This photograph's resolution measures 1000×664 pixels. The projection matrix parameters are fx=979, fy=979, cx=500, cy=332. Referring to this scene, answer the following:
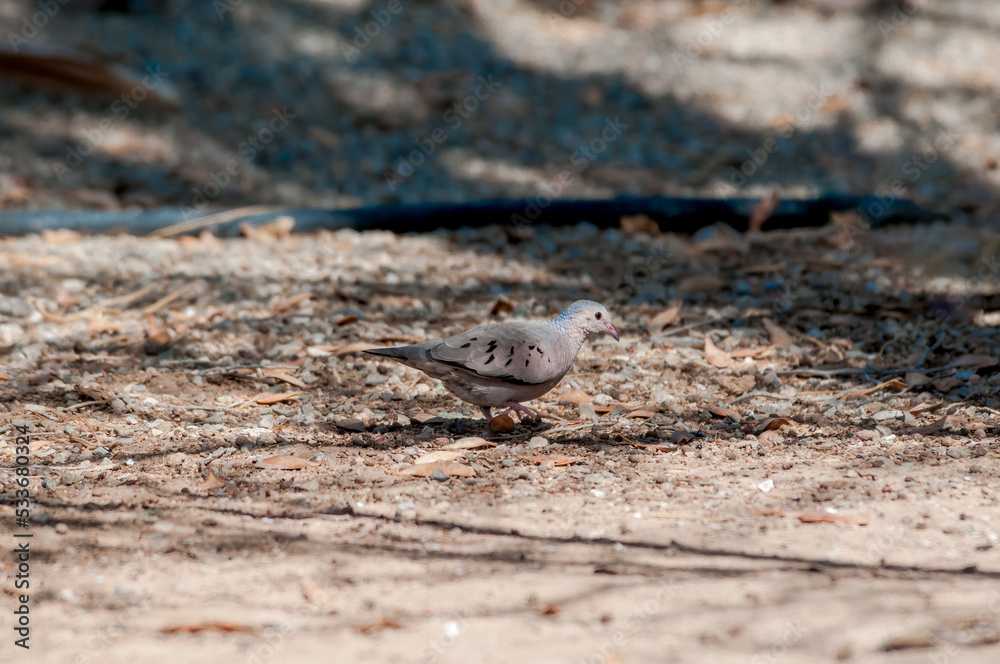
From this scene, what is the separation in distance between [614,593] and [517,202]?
163 inches

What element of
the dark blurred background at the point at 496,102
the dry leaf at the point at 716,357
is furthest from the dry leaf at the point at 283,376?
the dark blurred background at the point at 496,102

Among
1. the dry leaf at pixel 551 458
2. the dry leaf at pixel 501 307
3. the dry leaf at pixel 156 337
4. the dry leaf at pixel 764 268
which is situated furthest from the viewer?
the dry leaf at pixel 764 268

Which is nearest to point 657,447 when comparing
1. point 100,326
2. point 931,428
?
point 931,428

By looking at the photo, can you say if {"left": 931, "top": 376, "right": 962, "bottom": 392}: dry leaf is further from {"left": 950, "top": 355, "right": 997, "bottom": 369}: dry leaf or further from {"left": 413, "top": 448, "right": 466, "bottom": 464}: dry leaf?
{"left": 413, "top": 448, "right": 466, "bottom": 464}: dry leaf

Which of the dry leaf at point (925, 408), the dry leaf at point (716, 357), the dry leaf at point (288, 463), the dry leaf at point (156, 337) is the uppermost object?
the dry leaf at point (925, 408)

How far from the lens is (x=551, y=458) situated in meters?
3.23

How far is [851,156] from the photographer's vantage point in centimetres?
777

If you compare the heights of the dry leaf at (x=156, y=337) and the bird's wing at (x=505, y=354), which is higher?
the bird's wing at (x=505, y=354)

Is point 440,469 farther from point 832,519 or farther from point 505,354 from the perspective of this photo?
point 832,519

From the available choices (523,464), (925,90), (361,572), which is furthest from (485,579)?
(925,90)

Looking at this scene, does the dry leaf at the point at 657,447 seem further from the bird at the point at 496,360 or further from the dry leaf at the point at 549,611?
the dry leaf at the point at 549,611

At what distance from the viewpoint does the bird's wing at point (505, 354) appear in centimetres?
329

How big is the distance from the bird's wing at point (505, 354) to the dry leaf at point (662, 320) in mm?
1310

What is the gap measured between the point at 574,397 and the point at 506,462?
720 mm
